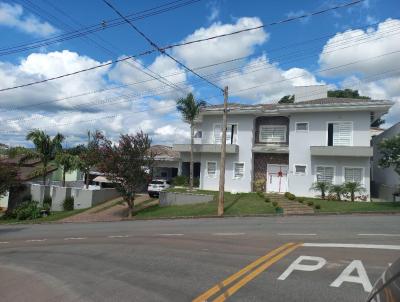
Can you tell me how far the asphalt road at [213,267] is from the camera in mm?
7512

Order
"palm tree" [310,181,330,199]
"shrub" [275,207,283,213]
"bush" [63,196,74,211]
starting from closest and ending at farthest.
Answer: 1. "shrub" [275,207,283,213]
2. "palm tree" [310,181,330,199]
3. "bush" [63,196,74,211]

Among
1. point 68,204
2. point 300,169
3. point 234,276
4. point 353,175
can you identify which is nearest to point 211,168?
point 300,169

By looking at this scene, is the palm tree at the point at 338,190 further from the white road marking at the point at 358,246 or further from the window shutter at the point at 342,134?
the white road marking at the point at 358,246

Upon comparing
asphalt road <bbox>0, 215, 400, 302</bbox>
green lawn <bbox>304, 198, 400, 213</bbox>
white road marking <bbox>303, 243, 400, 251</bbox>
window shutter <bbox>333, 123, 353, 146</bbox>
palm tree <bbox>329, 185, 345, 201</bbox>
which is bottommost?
asphalt road <bbox>0, 215, 400, 302</bbox>

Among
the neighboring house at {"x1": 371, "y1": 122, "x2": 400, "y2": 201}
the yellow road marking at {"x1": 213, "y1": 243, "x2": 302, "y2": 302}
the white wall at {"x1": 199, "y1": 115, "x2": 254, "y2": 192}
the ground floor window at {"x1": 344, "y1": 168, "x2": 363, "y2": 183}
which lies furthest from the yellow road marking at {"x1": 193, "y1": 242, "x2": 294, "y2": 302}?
the white wall at {"x1": 199, "y1": 115, "x2": 254, "y2": 192}

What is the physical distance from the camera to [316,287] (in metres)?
7.34

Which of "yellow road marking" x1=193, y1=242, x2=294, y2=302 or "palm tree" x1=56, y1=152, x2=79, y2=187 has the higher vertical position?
"palm tree" x1=56, y1=152, x2=79, y2=187

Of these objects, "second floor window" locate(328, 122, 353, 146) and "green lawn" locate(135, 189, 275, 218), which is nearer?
"green lawn" locate(135, 189, 275, 218)

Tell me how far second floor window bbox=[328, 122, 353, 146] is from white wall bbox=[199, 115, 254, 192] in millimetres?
6786


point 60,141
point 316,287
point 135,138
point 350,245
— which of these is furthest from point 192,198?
point 316,287

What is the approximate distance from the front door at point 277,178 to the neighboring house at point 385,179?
735cm

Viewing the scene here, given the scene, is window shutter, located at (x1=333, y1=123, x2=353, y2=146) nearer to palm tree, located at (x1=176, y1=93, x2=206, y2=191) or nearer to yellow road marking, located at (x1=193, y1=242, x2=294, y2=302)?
palm tree, located at (x1=176, y1=93, x2=206, y2=191)

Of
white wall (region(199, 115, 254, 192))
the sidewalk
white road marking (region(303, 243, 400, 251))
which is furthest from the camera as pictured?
white wall (region(199, 115, 254, 192))

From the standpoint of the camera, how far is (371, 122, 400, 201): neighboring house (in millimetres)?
29562
